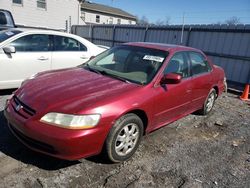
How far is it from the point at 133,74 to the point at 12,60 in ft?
9.63

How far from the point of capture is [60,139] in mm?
2598

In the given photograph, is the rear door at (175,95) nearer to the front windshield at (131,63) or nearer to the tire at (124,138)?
the front windshield at (131,63)

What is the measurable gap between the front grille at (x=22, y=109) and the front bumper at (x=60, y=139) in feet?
0.16

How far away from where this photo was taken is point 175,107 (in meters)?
4.02

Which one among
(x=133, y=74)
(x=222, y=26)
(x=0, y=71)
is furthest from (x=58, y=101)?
(x=222, y=26)

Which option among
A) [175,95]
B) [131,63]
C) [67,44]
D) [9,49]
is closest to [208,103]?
[175,95]

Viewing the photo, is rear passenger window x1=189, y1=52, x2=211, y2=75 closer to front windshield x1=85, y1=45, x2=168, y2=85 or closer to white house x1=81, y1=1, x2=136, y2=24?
front windshield x1=85, y1=45, x2=168, y2=85

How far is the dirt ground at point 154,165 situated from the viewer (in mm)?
2830

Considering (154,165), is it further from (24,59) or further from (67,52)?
(67,52)

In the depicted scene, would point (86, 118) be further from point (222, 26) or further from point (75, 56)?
point (222, 26)

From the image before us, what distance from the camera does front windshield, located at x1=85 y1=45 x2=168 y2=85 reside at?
3678mm

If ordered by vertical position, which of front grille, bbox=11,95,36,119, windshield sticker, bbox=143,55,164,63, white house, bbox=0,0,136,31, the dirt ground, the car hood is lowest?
the dirt ground

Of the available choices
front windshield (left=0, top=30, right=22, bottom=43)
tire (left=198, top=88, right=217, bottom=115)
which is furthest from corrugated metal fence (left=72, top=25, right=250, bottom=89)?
front windshield (left=0, top=30, right=22, bottom=43)

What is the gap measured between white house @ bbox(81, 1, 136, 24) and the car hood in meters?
28.3
